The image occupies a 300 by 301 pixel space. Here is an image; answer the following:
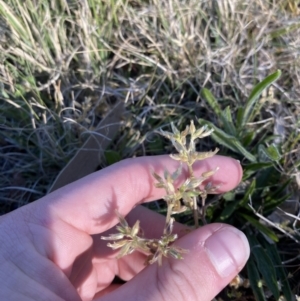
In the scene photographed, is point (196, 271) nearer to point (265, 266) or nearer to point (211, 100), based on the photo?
point (265, 266)

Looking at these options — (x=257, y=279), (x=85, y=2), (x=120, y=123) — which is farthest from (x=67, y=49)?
(x=257, y=279)

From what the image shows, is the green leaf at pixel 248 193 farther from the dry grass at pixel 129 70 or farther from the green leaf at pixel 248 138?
the dry grass at pixel 129 70

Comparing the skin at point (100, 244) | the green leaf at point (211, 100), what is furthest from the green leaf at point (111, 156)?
the green leaf at point (211, 100)

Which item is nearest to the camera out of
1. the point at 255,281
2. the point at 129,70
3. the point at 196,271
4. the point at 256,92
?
the point at 196,271

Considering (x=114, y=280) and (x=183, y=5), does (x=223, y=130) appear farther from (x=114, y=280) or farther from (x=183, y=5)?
(x=114, y=280)

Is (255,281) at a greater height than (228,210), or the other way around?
(228,210)

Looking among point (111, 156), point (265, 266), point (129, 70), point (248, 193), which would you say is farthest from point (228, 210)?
point (129, 70)
